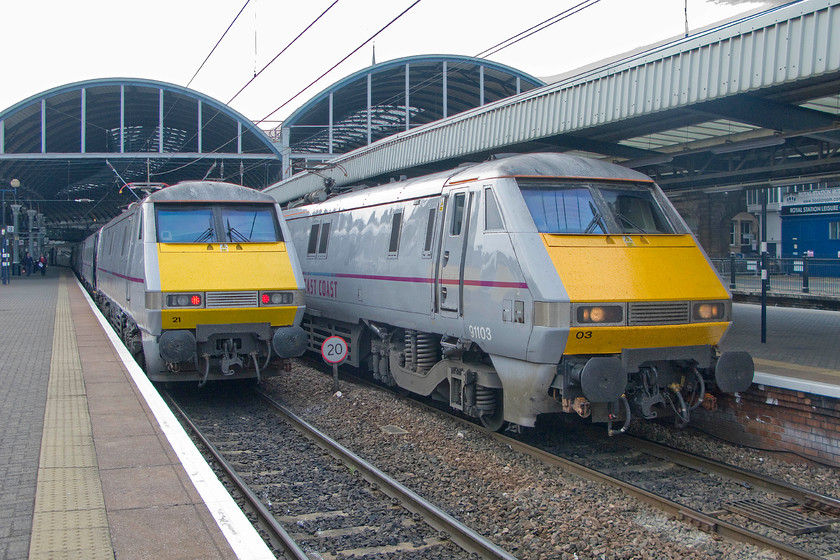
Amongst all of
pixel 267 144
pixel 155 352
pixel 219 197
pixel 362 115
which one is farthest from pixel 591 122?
pixel 362 115

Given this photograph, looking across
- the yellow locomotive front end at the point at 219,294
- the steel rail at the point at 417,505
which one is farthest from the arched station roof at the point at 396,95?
the steel rail at the point at 417,505

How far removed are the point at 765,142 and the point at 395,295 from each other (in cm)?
607

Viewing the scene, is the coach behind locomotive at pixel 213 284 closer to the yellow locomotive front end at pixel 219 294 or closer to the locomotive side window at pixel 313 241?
the yellow locomotive front end at pixel 219 294

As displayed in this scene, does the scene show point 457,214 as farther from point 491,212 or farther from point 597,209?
point 597,209

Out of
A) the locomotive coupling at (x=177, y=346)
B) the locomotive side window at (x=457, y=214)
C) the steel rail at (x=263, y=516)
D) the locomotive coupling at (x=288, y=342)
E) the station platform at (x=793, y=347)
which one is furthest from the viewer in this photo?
the locomotive coupling at (x=288, y=342)

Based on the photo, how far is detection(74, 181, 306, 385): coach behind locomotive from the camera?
400 inches

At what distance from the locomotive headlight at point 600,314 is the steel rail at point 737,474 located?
6.08 feet

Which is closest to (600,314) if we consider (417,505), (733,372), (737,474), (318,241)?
(733,372)

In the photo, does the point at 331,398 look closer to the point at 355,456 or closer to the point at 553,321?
the point at 355,456

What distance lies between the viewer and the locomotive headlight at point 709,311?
7707 millimetres

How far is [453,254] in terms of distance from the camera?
8.91m

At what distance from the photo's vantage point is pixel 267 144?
1511 inches

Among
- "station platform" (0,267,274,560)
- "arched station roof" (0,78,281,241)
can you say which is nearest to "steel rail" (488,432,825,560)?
A: "station platform" (0,267,274,560)

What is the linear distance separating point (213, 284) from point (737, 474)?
7.11 metres
